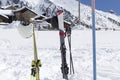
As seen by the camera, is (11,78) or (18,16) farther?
(18,16)

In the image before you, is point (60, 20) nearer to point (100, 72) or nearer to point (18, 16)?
point (100, 72)

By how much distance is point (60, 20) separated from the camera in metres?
5.77

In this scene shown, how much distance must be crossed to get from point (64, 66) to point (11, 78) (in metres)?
1.29

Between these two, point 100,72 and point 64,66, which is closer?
point 64,66

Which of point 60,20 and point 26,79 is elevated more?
point 60,20

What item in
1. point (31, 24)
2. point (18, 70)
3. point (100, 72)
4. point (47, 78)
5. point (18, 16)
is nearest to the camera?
point (31, 24)

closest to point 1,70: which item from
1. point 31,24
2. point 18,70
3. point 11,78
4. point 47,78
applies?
point 18,70

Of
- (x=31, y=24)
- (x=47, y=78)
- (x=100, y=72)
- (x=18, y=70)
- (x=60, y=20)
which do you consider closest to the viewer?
(x=31, y=24)

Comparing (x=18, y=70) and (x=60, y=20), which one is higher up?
(x=60, y=20)

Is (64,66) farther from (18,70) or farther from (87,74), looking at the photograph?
(18,70)

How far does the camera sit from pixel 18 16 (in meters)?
64.0

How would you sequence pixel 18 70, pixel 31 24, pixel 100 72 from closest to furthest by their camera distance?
pixel 31 24 < pixel 100 72 < pixel 18 70

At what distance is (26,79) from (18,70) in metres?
0.95

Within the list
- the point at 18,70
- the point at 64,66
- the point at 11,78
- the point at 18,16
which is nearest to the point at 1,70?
the point at 18,70
